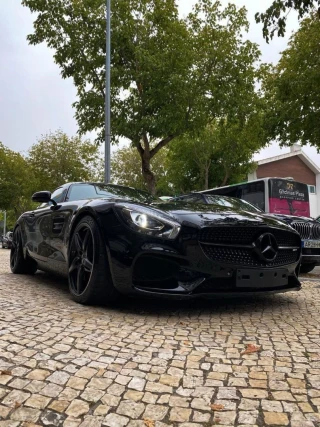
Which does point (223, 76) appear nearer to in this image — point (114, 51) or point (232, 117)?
point (232, 117)

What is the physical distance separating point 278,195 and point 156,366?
12.0 metres

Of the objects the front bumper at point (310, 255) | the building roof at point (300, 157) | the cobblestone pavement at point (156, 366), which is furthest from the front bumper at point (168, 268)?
the building roof at point (300, 157)

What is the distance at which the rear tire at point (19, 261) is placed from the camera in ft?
18.9

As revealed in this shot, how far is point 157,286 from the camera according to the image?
3.08 m

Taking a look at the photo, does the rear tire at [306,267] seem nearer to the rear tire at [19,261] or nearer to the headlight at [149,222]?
the rear tire at [19,261]

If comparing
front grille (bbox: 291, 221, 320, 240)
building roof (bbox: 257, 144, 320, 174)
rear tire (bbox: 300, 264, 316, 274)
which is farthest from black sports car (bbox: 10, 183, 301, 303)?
building roof (bbox: 257, 144, 320, 174)

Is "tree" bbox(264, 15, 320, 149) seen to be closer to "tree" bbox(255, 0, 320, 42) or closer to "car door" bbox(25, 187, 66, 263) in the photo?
"tree" bbox(255, 0, 320, 42)

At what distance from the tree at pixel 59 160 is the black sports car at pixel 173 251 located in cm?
2663

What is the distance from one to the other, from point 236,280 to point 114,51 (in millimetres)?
11009

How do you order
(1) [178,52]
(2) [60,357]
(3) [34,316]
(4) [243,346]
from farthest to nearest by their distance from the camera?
1. (1) [178,52]
2. (3) [34,316]
3. (4) [243,346]
4. (2) [60,357]

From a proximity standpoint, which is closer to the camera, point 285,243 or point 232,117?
point 285,243

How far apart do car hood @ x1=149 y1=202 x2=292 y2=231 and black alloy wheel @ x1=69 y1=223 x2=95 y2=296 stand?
0.64m

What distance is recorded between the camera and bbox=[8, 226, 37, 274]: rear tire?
18.9 feet

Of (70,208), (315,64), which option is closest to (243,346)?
(70,208)
